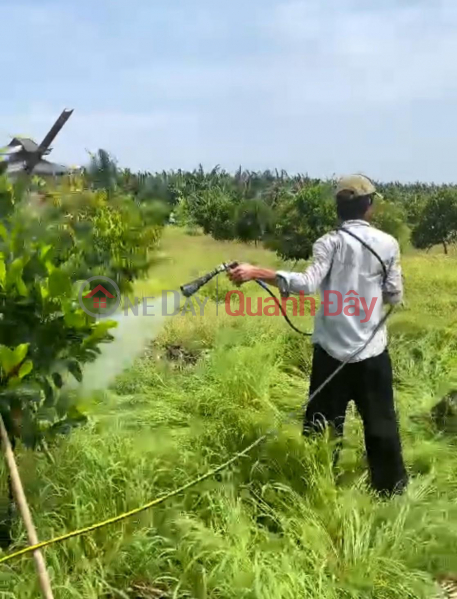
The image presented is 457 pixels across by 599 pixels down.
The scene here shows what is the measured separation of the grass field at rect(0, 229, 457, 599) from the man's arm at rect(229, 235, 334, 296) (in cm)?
66

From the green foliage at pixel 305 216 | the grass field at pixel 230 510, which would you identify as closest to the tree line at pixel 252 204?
the green foliage at pixel 305 216

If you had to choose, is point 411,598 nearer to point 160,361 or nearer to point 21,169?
point 21,169

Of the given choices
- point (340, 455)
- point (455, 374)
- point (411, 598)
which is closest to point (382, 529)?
point (411, 598)

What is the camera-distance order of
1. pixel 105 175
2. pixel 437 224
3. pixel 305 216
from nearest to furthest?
pixel 105 175
pixel 305 216
pixel 437 224

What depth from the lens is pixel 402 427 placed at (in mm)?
4027

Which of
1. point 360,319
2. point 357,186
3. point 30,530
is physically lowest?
point 30,530

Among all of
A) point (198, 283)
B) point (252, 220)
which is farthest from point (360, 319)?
point (252, 220)

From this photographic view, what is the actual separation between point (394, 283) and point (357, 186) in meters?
0.42

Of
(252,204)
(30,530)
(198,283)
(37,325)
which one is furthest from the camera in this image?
(252,204)

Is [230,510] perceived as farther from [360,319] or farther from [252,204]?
[252,204]

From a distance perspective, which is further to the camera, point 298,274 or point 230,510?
point 298,274

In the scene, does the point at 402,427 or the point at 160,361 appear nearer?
the point at 402,427

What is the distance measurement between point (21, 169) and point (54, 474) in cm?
119

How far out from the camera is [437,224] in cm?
3656
